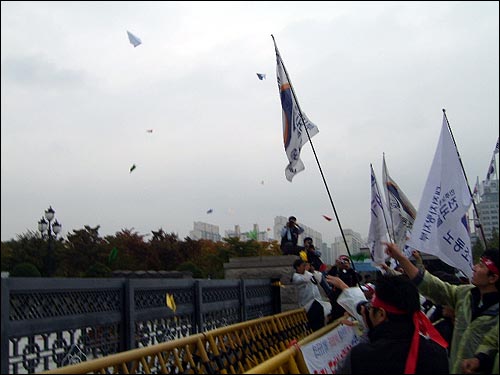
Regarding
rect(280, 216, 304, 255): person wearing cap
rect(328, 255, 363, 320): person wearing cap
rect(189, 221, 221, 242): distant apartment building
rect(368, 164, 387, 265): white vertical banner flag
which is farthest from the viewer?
rect(189, 221, 221, 242): distant apartment building

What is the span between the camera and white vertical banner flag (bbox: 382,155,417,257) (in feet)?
42.0

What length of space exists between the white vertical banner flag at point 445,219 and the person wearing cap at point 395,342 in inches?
90.3

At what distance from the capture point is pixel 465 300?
4867mm

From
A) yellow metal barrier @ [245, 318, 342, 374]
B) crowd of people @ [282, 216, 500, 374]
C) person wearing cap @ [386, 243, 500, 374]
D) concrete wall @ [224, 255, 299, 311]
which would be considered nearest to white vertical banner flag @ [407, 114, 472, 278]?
crowd of people @ [282, 216, 500, 374]

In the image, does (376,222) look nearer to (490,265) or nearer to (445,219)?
(445,219)

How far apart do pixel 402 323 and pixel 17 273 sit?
21.1 metres

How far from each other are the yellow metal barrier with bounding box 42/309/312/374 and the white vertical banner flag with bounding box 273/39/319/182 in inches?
113

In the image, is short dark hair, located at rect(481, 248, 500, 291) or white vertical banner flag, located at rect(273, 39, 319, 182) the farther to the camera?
white vertical banner flag, located at rect(273, 39, 319, 182)

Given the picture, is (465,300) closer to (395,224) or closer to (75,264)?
(395,224)

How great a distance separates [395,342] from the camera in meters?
3.75

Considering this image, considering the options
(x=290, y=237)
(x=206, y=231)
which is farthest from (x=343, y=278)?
(x=206, y=231)

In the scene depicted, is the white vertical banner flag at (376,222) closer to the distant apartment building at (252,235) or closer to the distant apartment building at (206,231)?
the distant apartment building at (252,235)

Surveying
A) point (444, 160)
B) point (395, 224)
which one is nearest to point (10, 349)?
point (444, 160)

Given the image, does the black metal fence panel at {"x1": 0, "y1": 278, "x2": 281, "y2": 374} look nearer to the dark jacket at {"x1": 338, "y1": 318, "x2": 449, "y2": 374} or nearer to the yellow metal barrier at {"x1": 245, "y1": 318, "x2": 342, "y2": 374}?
the yellow metal barrier at {"x1": 245, "y1": 318, "x2": 342, "y2": 374}
